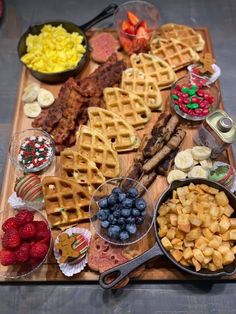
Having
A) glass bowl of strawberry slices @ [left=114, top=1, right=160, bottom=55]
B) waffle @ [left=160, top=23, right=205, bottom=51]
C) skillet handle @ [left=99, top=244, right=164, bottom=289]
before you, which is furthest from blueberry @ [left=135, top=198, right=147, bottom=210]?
waffle @ [left=160, top=23, right=205, bottom=51]

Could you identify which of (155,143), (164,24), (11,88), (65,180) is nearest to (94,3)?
(164,24)

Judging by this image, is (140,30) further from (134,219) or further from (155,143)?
(134,219)

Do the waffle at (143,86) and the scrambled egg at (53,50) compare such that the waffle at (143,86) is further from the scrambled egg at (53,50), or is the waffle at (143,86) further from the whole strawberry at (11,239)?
the whole strawberry at (11,239)

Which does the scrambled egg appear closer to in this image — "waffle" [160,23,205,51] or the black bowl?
the black bowl

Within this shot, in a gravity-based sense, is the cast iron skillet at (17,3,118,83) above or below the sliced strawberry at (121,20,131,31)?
below

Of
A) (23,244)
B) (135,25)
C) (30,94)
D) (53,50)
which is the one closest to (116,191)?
(23,244)
